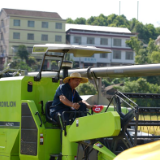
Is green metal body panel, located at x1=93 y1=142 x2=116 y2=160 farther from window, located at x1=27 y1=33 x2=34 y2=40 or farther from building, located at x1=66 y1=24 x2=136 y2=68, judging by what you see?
window, located at x1=27 y1=33 x2=34 y2=40

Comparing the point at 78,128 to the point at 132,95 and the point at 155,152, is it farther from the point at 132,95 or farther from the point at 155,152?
the point at 155,152

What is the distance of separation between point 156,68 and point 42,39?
66.2 metres

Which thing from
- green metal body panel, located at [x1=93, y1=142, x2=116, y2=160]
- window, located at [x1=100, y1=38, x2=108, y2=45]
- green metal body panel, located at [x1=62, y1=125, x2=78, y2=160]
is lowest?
green metal body panel, located at [x1=62, y1=125, x2=78, y2=160]

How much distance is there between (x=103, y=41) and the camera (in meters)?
79.1

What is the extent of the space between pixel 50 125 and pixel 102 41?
234 ft

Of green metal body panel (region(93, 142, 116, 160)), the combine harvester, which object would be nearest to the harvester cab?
the combine harvester

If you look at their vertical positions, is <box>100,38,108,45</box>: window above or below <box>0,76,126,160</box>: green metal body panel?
above

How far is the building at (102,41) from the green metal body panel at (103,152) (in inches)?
2676

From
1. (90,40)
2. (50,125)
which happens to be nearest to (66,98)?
(50,125)

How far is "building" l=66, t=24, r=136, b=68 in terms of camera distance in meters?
77.0

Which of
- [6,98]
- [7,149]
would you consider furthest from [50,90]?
[7,149]

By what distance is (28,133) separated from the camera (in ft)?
26.0

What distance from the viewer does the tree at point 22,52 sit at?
6762 centimetres

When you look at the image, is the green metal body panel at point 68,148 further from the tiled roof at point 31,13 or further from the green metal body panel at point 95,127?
the tiled roof at point 31,13
